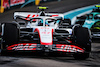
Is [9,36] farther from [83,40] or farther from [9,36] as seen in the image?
[83,40]

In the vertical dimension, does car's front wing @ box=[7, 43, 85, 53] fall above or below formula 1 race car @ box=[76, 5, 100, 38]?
below

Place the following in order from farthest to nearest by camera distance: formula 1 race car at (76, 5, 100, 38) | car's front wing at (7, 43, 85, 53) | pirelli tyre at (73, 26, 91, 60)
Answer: formula 1 race car at (76, 5, 100, 38) → pirelli tyre at (73, 26, 91, 60) → car's front wing at (7, 43, 85, 53)

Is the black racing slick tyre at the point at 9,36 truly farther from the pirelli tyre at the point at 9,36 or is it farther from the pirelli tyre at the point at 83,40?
the pirelli tyre at the point at 83,40

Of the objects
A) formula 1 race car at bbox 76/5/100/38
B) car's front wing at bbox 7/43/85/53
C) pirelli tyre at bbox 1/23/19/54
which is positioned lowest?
car's front wing at bbox 7/43/85/53

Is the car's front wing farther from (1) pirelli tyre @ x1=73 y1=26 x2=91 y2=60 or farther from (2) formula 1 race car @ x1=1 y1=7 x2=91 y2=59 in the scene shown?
(1) pirelli tyre @ x1=73 y1=26 x2=91 y2=60

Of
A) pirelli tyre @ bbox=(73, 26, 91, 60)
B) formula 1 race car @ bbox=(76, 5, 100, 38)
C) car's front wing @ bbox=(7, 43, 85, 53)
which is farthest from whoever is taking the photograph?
formula 1 race car @ bbox=(76, 5, 100, 38)

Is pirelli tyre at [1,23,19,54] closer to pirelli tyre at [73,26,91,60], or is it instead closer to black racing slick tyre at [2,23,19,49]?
black racing slick tyre at [2,23,19,49]

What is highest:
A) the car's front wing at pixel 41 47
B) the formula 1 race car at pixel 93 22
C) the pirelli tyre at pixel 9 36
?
the formula 1 race car at pixel 93 22

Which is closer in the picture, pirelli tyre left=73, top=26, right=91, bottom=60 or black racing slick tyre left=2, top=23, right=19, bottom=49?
black racing slick tyre left=2, top=23, right=19, bottom=49

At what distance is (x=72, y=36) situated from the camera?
8008 mm

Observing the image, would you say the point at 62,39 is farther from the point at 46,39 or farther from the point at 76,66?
the point at 76,66

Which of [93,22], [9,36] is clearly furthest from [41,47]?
[93,22]

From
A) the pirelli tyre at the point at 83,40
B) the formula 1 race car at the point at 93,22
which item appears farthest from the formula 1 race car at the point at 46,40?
the formula 1 race car at the point at 93,22

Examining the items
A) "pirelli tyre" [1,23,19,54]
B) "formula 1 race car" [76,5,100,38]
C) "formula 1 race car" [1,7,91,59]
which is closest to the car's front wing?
"formula 1 race car" [1,7,91,59]
